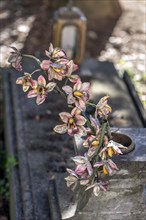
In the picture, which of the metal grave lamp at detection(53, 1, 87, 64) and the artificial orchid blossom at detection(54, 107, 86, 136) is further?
the metal grave lamp at detection(53, 1, 87, 64)

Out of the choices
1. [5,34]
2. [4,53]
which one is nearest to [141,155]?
[4,53]

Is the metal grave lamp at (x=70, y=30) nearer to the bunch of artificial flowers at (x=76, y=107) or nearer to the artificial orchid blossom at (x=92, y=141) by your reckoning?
the bunch of artificial flowers at (x=76, y=107)

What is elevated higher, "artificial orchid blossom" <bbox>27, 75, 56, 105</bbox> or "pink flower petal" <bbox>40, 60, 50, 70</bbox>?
"pink flower petal" <bbox>40, 60, 50, 70</bbox>

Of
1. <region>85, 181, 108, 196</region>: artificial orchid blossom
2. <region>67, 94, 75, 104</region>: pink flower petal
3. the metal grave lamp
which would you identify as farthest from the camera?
the metal grave lamp

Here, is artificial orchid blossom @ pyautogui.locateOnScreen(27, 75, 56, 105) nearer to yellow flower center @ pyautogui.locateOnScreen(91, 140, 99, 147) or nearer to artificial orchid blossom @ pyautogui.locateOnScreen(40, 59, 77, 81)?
artificial orchid blossom @ pyautogui.locateOnScreen(40, 59, 77, 81)

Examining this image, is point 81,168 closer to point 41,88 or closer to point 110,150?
point 110,150

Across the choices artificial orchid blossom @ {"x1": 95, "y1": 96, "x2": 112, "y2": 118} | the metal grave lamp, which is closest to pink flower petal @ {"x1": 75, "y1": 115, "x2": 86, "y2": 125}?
artificial orchid blossom @ {"x1": 95, "y1": 96, "x2": 112, "y2": 118}

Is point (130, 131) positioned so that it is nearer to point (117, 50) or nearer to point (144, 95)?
point (144, 95)
